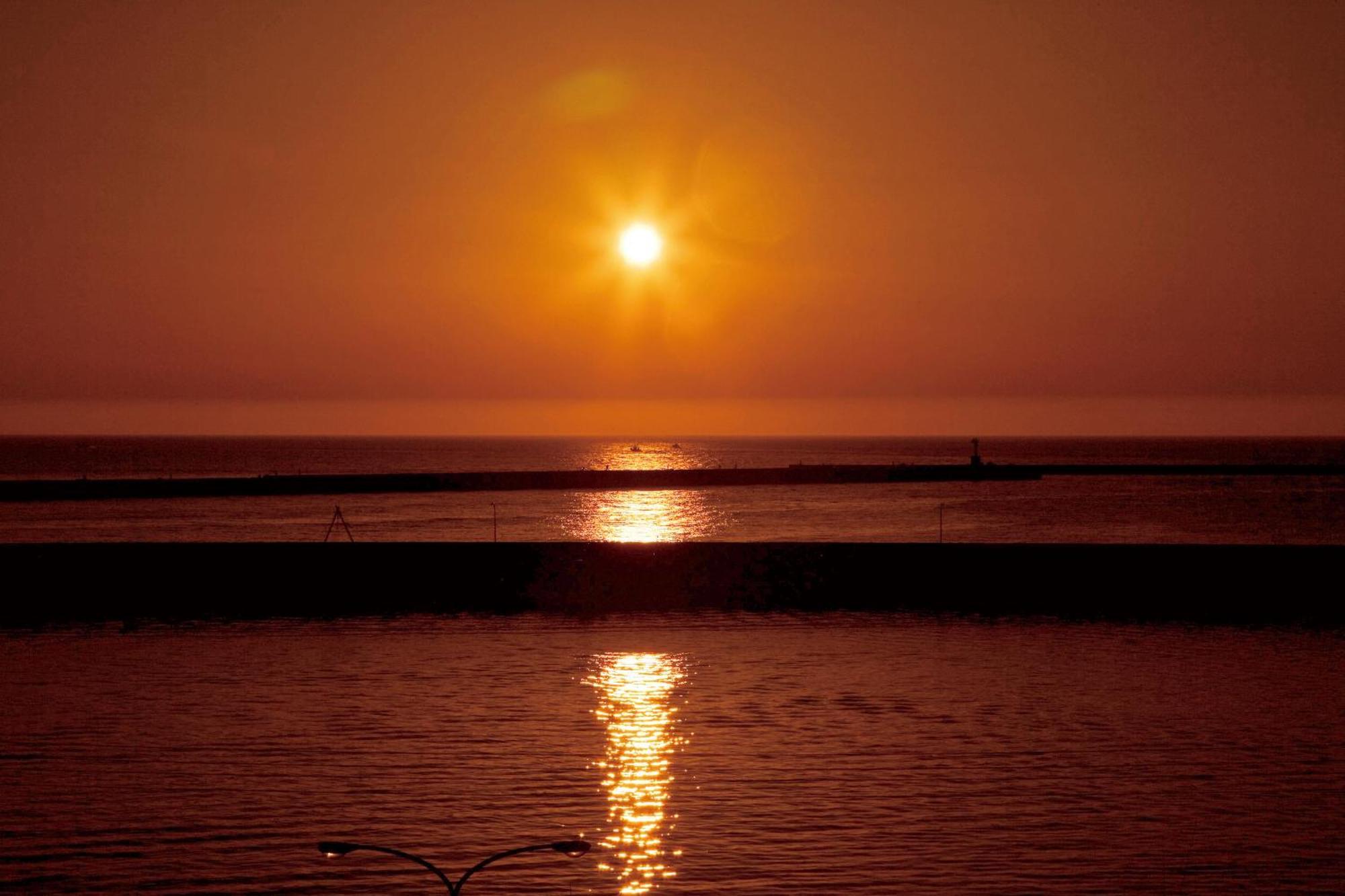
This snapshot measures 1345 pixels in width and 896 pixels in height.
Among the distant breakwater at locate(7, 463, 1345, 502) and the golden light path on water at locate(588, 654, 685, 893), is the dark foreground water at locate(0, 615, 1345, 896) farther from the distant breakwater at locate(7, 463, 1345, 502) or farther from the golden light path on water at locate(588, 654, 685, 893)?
the distant breakwater at locate(7, 463, 1345, 502)

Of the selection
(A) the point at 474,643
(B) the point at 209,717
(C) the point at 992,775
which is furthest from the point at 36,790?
(A) the point at 474,643

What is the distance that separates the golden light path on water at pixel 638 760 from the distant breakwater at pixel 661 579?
498 inches

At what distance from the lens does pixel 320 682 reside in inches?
1138

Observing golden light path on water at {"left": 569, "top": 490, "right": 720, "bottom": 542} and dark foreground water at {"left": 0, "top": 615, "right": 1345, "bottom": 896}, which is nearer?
dark foreground water at {"left": 0, "top": 615, "right": 1345, "bottom": 896}

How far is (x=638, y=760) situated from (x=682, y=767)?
0.89 m

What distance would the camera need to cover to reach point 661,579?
4575cm

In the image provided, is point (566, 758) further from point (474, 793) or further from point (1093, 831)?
point (1093, 831)

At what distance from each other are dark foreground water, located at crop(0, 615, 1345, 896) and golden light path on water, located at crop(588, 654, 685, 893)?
0.25 feet

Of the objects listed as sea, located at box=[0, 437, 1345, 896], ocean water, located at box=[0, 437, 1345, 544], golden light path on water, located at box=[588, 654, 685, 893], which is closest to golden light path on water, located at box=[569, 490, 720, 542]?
ocean water, located at box=[0, 437, 1345, 544]

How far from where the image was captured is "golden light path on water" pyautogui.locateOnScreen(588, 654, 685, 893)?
53.3 ft

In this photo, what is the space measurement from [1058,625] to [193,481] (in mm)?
93826

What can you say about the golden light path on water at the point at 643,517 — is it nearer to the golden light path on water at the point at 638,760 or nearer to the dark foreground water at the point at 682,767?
the golden light path on water at the point at 638,760

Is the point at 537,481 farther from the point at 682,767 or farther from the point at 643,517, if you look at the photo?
the point at 682,767

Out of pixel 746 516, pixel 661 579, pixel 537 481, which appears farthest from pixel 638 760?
pixel 537 481
